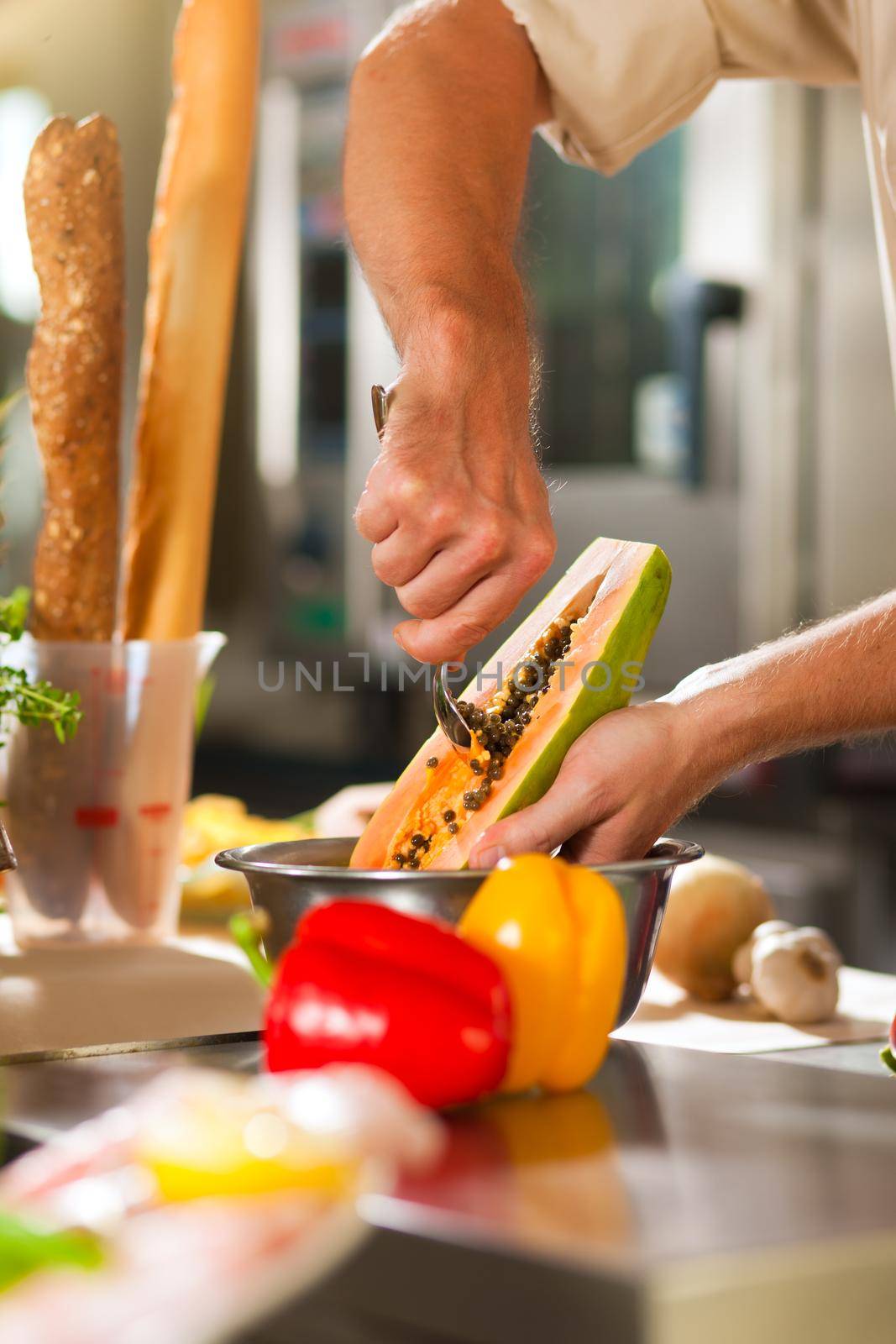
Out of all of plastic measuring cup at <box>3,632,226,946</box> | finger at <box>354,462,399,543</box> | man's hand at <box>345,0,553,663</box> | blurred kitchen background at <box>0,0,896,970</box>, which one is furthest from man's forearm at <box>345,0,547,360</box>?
blurred kitchen background at <box>0,0,896,970</box>

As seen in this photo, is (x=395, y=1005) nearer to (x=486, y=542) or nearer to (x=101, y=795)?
(x=486, y=542)

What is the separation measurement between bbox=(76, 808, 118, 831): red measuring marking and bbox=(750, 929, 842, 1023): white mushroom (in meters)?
0.52

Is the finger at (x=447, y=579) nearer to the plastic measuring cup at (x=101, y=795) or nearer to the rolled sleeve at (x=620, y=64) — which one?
the plastic measuring cup at (x=101, y=795)

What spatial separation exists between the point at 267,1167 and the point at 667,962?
29.4 inches

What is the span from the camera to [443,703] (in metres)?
0.87

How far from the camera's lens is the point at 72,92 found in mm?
3746

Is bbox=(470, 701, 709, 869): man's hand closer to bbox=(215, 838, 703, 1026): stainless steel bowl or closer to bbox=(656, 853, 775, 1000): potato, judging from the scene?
bbox=(215, 838, 703, 1026): stainless steel bowl

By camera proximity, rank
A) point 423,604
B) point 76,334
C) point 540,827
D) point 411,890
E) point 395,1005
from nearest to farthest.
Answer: point 395,1005 → point 411,890 → point 540,827 → point 423,604 → point 76,334

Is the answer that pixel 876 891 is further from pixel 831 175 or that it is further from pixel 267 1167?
pixel 267 1167

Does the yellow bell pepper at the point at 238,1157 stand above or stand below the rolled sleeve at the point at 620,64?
below

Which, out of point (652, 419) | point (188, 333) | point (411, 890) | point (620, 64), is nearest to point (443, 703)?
point (411, 890)

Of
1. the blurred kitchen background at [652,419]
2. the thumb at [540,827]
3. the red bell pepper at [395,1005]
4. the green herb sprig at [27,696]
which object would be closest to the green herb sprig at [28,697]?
the green herb sprig at [27,696]

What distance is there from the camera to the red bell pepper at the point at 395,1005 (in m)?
0.58

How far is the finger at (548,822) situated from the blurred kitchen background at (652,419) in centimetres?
118
